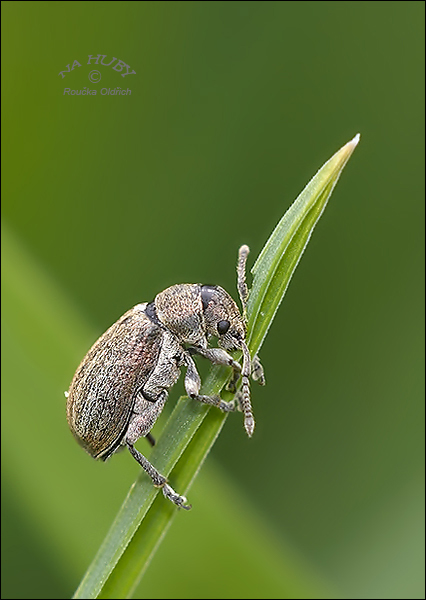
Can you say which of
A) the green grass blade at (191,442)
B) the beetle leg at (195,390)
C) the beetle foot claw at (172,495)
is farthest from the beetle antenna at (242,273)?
the beetle foot claw at (172,495)

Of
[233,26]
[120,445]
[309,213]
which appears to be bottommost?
[120,445]

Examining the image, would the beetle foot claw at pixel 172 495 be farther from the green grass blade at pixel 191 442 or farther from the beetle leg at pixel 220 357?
the beetle leg at pixel 220 357

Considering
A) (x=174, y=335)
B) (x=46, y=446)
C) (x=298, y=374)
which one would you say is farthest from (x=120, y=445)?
(x=298, y=374)

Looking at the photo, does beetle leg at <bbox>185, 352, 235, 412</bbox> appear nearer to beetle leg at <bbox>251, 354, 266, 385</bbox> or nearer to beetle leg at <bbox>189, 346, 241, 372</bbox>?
beetle leg at <bbox>189, 346, 241, 372</bbox>

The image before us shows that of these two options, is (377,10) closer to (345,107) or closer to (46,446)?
(345,107)

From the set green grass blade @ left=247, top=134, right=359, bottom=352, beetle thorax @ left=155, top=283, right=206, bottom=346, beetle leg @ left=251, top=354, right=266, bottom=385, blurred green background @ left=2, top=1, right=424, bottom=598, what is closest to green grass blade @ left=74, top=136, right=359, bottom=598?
green grass blade @ left=247, top=134, right=359, bottom=352

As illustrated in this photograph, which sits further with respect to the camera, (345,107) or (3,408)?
(345,107)
